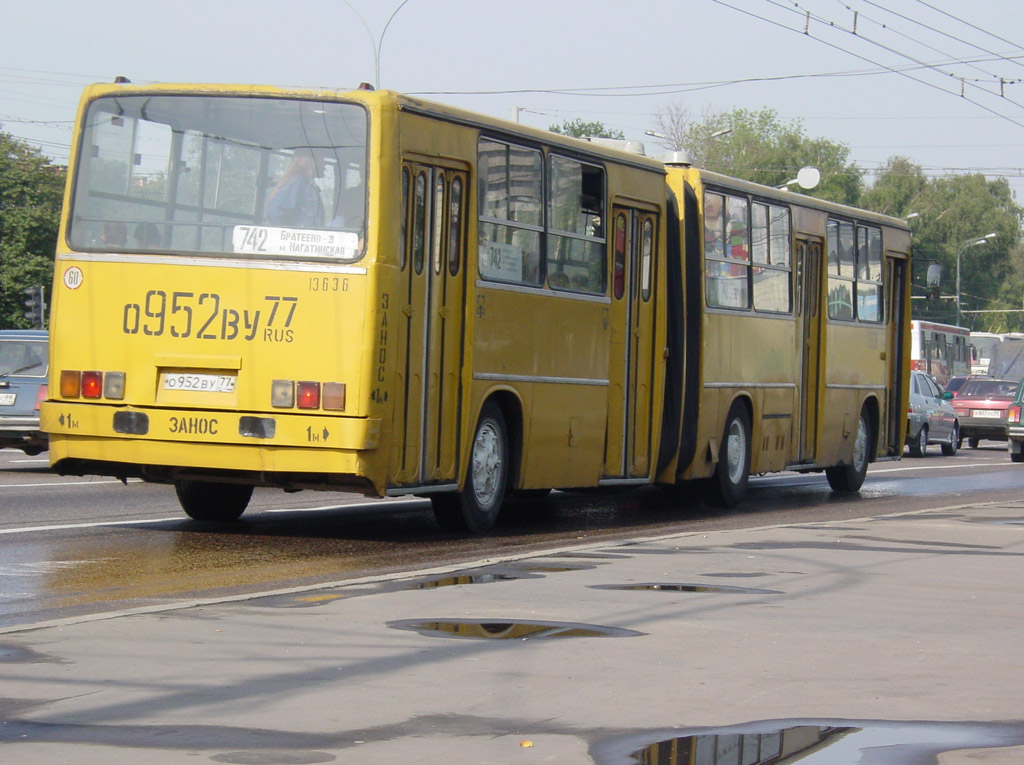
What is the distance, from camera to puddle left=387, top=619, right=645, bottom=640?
786 centimetres

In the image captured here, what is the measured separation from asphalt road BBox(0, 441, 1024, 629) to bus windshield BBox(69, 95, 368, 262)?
213 centimetres

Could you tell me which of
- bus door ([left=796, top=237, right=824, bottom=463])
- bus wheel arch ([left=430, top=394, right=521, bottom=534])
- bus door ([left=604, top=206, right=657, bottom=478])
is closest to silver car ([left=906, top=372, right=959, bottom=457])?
bus door ([left=796, top=237, right=824, bottom=463])

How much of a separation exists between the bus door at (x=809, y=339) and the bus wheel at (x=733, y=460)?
160 cm

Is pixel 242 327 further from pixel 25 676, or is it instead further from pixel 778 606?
pixel 25 676

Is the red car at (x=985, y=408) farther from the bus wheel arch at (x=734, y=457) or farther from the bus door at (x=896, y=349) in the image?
the bus wheel arch at (x=734, y=457)

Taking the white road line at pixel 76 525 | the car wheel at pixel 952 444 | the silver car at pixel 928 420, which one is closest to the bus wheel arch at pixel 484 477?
the white road line at pixel 76 525

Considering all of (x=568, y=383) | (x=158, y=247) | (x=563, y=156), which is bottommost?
(x=568, y=383)

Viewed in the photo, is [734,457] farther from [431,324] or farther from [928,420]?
[928,420]

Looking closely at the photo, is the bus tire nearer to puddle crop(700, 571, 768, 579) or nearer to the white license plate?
puddle crop(700, 571, 768, 579)

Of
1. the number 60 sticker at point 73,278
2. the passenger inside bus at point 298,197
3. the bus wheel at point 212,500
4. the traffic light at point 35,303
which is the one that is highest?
the traffic light at point 35,303

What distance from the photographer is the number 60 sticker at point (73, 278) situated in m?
12.3

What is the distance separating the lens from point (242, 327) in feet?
39.1

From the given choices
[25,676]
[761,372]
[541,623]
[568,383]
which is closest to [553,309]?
[568,383]

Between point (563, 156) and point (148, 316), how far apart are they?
3.98 meters
